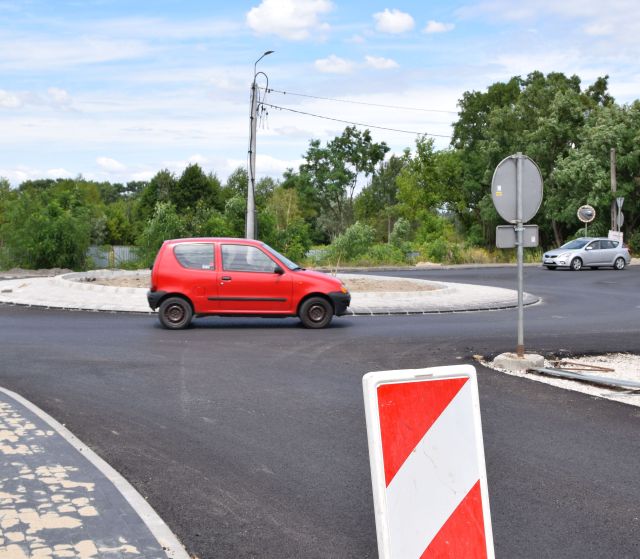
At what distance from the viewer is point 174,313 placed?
15273 mm

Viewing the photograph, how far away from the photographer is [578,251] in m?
37.1

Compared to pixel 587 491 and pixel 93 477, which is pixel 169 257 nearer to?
pixel 93 477

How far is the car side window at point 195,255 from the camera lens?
15398 millimetres

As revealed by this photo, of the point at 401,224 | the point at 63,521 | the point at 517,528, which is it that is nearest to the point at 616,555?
the point at 517,528

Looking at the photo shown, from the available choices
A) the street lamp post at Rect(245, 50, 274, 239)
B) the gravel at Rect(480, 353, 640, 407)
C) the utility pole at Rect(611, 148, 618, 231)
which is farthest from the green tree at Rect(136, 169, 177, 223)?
the gravel at Rect(480, 353, 640, 407)

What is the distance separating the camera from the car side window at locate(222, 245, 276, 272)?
1545 centimetres

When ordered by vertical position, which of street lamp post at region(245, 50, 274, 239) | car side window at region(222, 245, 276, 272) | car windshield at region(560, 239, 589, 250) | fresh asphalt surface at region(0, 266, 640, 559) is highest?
street lamp post at region(245, 50, 274, 239)

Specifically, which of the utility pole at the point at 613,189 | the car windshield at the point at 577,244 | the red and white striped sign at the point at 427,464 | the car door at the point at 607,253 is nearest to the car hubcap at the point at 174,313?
the red and white striped sign at the point at 427,464

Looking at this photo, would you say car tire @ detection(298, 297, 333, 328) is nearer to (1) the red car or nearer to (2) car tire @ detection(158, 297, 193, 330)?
(1) the red car

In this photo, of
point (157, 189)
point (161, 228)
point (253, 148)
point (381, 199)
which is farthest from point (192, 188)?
point (253, 148)

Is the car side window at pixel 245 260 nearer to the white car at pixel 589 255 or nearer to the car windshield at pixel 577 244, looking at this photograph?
the white car at pixel 589 255

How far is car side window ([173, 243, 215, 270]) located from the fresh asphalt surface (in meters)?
1.22

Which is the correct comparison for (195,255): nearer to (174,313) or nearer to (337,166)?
(174,313)

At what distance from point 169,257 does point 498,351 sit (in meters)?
6.33
